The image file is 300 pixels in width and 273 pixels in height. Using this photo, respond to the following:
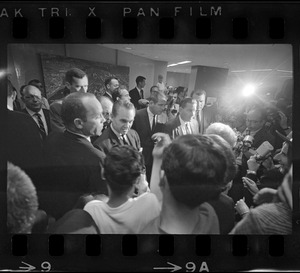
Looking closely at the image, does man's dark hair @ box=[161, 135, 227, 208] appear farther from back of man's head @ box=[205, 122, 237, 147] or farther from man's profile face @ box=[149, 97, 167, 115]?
man's profile face @ box=[149, 97, 167, 115]

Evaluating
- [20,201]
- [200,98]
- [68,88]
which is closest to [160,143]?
[200,98]

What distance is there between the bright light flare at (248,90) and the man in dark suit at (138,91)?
0.50 m

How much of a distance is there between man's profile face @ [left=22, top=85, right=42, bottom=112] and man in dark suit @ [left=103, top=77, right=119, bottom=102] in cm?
32

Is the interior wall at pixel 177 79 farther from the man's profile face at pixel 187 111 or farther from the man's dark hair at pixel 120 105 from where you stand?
the man's dark hair at pixel 120 105

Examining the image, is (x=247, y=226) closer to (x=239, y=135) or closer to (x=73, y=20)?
(x=239, y=135)

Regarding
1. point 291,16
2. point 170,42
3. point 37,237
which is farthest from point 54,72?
point 291,16

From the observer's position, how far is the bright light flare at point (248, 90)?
9.70 ft

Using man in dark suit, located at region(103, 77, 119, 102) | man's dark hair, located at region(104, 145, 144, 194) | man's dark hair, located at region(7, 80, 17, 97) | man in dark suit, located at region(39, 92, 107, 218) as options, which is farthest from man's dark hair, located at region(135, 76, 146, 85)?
man's dark hair, located at region(7, 80, 17, 97)

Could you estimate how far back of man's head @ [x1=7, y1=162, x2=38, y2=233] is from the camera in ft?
9.59

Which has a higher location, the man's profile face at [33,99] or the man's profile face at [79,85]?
the man's profile face at [79,85]

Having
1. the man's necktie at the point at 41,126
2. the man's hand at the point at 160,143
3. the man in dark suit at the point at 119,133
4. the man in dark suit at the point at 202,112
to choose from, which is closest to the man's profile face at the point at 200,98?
the man in dark suit at the point at 202,112

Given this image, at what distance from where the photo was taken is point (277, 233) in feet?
9.67

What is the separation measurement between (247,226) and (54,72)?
3.99 feet

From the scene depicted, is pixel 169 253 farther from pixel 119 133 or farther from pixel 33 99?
pixel 33 99
